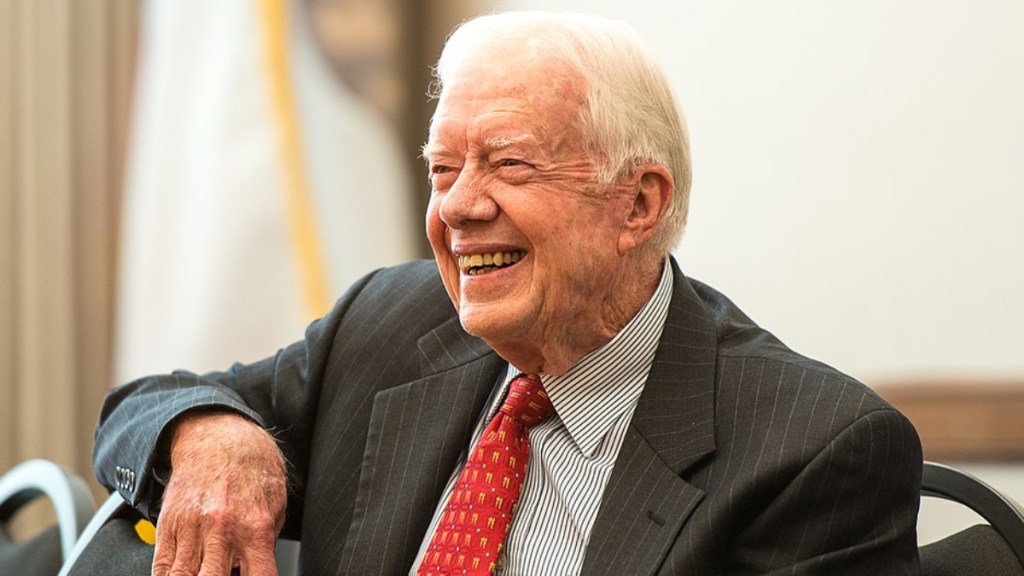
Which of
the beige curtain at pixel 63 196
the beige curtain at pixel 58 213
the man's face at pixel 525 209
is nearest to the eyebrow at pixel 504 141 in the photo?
the man's face at pixel 525 209

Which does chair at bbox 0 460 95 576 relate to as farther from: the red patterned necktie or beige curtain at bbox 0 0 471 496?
beige curtain at bbox 0 0 471 496

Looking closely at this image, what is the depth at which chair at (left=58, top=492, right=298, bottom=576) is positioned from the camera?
1829 millimetres

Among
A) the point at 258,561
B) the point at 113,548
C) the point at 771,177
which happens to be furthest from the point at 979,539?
the point at 771,177

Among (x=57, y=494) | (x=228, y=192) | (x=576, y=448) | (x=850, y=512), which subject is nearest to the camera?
(x=850, y=512)

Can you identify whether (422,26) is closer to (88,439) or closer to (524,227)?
(88,439)

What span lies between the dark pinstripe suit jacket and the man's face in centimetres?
17

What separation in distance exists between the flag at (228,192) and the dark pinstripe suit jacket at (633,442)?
111cm

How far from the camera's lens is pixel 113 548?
6.14ft

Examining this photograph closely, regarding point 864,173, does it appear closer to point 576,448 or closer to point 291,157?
point 576,448

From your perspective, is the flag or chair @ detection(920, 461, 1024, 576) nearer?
chair @ detection(920, 461, 1024, 576)

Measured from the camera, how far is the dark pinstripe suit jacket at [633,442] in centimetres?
156

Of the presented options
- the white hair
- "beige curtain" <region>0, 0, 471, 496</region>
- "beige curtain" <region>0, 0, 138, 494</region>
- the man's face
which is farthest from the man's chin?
"beige curtain" <region>0, 0, 138, 494</region>

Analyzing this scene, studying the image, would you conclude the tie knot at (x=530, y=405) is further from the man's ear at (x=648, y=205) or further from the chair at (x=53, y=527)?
the chair at (x=53, y=527)

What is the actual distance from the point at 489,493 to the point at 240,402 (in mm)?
453
